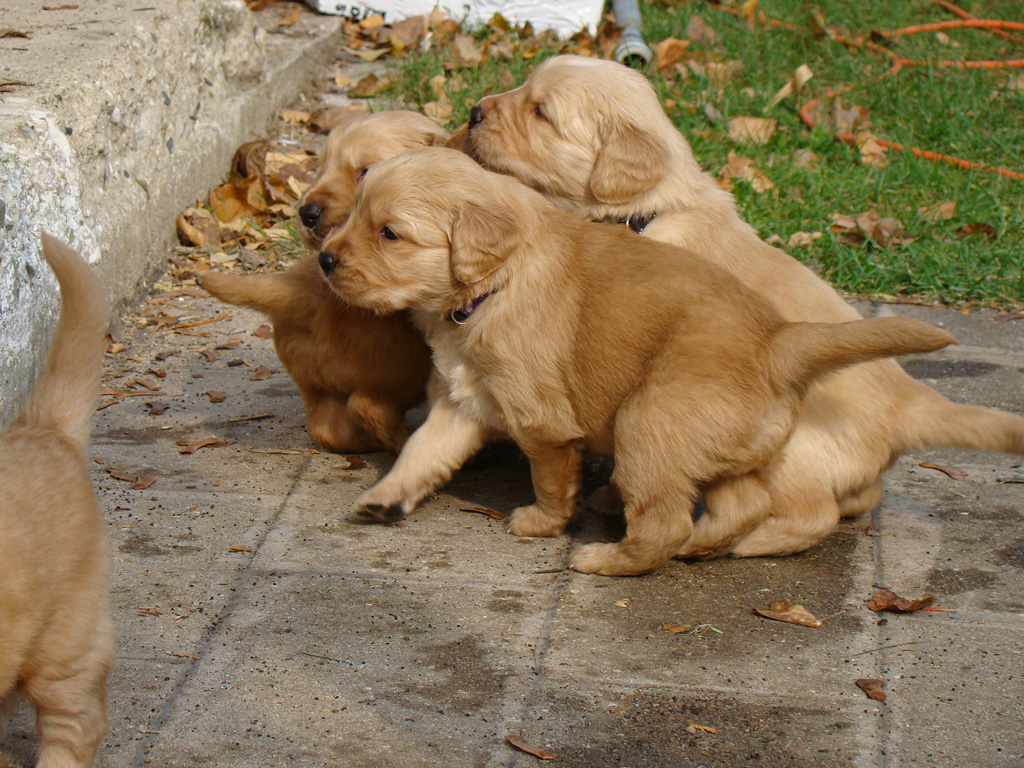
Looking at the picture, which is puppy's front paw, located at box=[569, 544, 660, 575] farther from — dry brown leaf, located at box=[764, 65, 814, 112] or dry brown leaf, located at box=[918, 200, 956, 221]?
dry brown leaf, located at box=[764, 65, 814, 112]

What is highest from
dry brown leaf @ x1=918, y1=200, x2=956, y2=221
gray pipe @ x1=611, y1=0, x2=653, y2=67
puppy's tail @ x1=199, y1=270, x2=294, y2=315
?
gray pipe @ x1=611, y1=0, x2=653, y2=67

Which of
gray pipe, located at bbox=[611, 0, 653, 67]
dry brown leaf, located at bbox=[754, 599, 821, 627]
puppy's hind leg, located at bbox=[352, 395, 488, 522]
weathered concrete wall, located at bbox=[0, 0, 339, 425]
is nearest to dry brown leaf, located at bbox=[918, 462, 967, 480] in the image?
dry brown leaf, located at bbox=[754, 599, 821, 627]

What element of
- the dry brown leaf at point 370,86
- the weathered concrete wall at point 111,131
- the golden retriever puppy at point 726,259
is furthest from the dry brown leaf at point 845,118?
the weathered concrete wall at point 111,131

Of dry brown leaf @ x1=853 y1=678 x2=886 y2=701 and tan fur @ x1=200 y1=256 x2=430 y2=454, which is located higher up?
tan fur @ x1=200 y1=256 x2=430 y2=454

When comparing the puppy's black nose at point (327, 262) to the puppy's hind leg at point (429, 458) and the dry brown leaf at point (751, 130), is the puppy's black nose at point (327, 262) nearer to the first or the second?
the puppy's hind leg at point (429, 458)

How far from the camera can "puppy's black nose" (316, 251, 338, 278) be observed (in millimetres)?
3410

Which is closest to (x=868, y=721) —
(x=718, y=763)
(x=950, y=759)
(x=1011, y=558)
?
(x=950, y=759)

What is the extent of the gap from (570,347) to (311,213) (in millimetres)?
1090

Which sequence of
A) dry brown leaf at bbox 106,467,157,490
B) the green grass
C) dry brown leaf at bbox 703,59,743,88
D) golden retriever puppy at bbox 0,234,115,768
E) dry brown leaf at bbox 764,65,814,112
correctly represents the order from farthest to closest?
dry brown leaf at bbox 703,59,743,88, dry brown leaf at bbox 764,65,814,112, the green grass, dry brown leaf at bbox 106,467,157,490, golden retriever puppy at bbox 0,234,115,768

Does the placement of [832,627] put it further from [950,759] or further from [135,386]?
[135,386]

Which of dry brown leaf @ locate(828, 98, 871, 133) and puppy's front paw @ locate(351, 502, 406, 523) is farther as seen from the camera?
dry brown leaf @ locate(828, 98, 871, 133)

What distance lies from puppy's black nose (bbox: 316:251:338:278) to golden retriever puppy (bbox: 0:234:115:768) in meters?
0.96

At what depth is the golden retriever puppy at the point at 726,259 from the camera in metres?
3.34

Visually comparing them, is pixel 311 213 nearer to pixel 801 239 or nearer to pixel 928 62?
pixel 801 239
